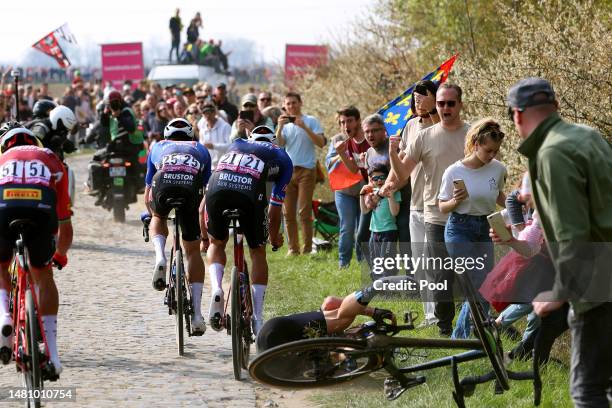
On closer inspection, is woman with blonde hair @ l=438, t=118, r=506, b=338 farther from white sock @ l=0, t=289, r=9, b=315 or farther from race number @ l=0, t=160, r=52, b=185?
white sock @ l=0, t=289, r=9, b=315

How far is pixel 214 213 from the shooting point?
9531 mm

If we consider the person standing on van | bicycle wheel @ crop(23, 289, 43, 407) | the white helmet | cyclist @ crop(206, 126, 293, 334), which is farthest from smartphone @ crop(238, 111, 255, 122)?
the person standing on van

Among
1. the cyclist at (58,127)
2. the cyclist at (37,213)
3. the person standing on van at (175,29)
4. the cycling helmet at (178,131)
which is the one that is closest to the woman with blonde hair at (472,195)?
the cycling helmet at (178,131)

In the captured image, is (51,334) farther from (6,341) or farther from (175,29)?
(175,29)

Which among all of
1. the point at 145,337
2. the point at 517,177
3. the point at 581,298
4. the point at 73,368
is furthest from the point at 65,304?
the point at 581,298

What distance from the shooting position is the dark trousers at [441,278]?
353 inches

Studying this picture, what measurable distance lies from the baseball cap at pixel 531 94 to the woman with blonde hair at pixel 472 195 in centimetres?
351

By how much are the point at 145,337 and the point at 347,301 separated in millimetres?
3152

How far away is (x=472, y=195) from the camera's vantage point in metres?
9.56

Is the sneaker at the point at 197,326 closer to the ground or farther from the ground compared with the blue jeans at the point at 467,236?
closer to the ground

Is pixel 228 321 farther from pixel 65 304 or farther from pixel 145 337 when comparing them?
pixel 65 304

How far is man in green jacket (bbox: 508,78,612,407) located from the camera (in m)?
5.50

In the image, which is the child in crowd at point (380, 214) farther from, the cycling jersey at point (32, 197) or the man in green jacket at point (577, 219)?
the man in green jacket at point (577, 219)

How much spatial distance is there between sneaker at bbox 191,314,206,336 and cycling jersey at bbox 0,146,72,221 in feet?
7.29
